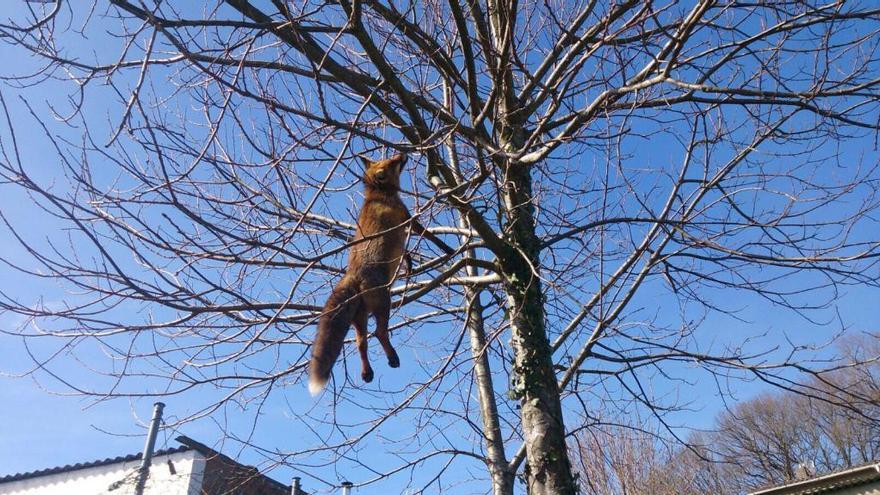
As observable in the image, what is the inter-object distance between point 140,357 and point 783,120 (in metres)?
4.76

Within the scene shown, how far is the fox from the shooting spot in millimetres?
4156

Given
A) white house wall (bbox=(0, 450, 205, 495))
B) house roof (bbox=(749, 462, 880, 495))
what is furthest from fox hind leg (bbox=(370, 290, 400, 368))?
house roof (bbox=(749, 462, 880, 495))

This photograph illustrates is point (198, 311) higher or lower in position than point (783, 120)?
lower

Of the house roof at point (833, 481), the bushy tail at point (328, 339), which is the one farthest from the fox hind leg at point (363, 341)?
the house roof at point (833, 481)

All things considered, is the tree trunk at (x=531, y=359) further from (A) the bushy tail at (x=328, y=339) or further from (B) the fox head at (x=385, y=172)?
(A) the bushy tail at (x=328, y=339)

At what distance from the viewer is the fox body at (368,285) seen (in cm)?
416

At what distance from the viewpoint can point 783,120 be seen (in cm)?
468

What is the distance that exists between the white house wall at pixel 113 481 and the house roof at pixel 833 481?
10294 millimetres

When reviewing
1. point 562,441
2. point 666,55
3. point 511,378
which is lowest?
point 562,441

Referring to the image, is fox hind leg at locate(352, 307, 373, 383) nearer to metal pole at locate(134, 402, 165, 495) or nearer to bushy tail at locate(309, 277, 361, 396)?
bushy tail at locate(309, 277, 361, 396)

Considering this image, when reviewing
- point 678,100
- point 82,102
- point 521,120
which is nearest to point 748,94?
point 678,100

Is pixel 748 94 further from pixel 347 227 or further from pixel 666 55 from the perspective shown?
pixel 347 227

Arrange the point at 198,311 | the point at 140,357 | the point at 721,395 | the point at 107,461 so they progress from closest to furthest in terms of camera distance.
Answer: the point at 198,311
the point at 140,357
the point at 721,395
the point at 107,461

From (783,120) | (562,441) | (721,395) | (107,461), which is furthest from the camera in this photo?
(107,461)
